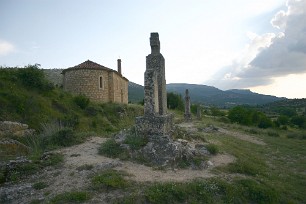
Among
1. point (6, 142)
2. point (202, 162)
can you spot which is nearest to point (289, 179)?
point (202, 162)

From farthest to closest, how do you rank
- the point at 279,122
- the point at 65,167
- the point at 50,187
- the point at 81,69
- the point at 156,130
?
the point at 279,122, the point at 81,69, the point at 156,130, the point at 65,167, the point at 50,187

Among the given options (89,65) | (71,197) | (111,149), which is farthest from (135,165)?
(89,65)

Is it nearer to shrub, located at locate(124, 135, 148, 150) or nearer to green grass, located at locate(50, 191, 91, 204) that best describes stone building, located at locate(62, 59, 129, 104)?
shrub, located at locate(124, 135, 148, 150)

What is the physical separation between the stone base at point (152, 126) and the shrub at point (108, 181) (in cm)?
368

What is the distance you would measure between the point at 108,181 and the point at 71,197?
1286 millimetres

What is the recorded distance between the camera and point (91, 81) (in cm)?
2983

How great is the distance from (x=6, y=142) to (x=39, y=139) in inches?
62.3

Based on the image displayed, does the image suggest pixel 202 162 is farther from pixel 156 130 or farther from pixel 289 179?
pixel 289 179

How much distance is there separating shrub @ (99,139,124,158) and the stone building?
17.8 metres

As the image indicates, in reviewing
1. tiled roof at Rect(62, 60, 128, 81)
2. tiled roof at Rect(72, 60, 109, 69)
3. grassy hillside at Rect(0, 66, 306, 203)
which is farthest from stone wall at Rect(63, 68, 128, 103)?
grassy hillside at Rect(0, 66, 306, 203)

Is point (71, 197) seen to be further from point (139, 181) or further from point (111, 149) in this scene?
point (111, 149)

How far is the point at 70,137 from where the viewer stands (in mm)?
14602

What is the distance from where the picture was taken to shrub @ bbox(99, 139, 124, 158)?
12142mm

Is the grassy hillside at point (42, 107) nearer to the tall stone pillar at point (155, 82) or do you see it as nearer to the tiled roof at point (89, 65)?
the tiled roof at point (89, 65)
